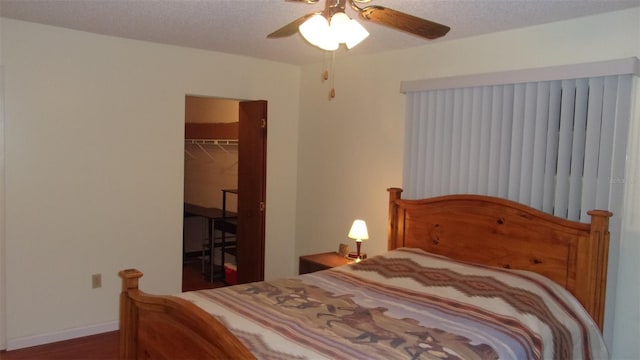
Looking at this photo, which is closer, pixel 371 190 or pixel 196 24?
pixel 196 24

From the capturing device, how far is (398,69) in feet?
13.2

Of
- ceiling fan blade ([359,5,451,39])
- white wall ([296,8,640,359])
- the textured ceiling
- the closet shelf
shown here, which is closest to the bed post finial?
white wall ([296,8,640,359])

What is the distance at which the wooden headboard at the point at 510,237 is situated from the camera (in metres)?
2.78

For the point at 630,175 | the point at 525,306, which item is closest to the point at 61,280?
the point at 525,306

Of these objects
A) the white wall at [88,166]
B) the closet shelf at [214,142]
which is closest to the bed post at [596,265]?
the white wall at [88,166]

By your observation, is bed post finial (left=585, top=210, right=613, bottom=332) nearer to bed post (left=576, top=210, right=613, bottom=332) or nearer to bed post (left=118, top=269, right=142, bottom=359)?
bed post (left=576, top=210, right=613, bottom=332)

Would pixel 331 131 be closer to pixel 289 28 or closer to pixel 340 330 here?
pixel 289 28

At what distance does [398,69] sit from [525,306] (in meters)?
2.16

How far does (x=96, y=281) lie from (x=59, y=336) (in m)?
0.46

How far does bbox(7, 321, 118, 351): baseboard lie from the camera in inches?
142

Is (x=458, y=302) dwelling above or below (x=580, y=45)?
below

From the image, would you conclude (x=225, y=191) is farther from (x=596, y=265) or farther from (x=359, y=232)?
(x=596, y=265)

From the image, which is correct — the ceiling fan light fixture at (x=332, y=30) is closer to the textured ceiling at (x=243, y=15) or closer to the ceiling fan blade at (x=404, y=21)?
the ceiling fan blade at (x=404, y=21)

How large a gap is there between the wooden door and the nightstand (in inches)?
26.1
